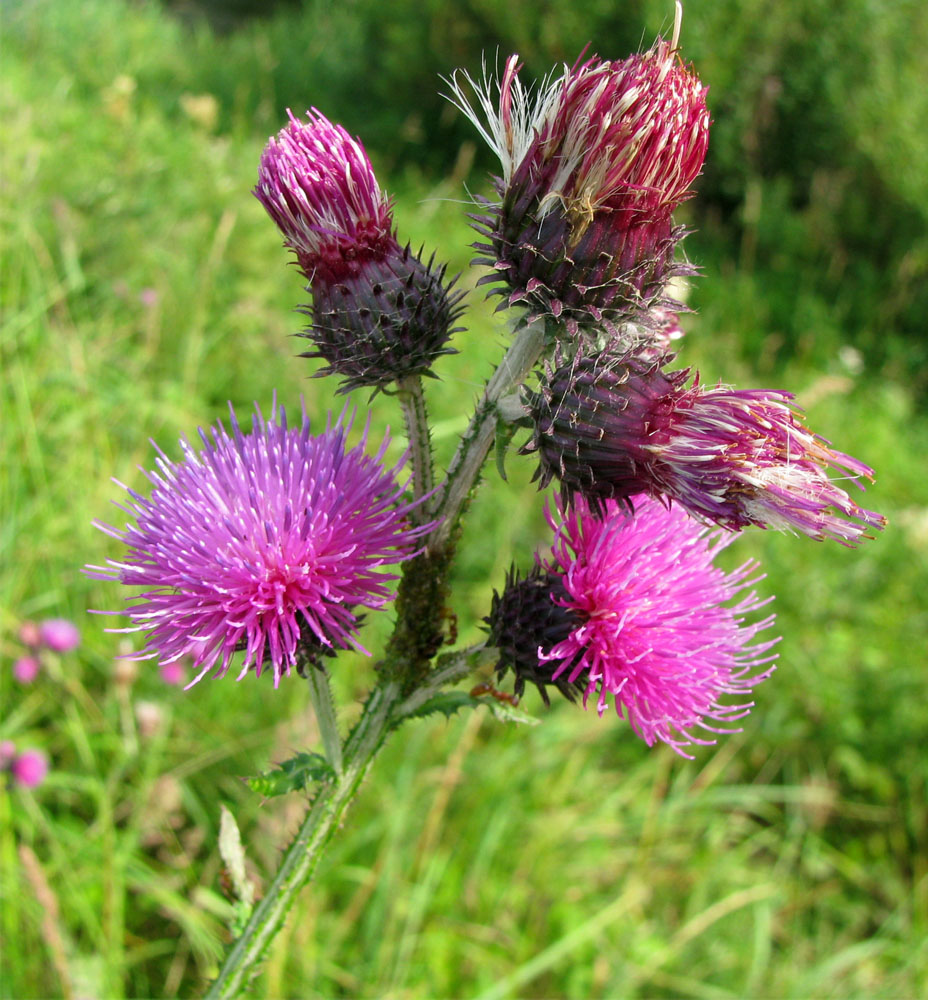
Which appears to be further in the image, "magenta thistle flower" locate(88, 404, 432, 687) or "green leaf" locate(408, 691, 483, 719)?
"green leaf" locate(408, 691, 483, 719)

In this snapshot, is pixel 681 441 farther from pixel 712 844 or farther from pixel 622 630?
pixel 712 844

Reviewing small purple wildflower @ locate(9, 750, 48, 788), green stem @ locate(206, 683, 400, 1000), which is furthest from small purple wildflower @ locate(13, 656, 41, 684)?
green stem @ locate(206, 683, 400, 1000)

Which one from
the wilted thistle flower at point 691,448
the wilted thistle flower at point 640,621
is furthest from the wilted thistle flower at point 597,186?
the wilted thistle flower at point 640,621

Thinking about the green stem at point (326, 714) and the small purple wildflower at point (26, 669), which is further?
the small purple wildflower at point (26, 669)

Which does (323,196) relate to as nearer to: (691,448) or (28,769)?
(691,448)

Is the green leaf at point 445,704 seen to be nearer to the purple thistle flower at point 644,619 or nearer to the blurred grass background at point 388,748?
the purple thistle flower at point 644,619

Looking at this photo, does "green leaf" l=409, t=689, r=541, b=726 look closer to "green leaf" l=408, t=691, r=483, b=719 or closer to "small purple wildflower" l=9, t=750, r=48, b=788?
"green leaf" l=408, t=691, r=483, b=719
